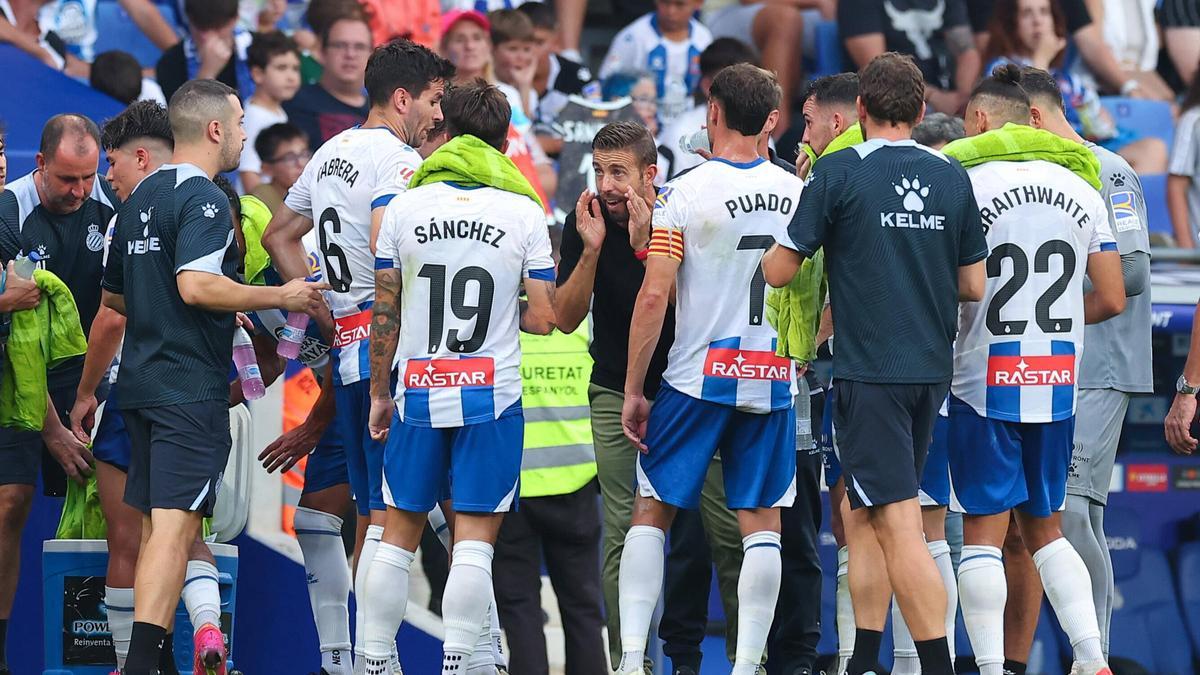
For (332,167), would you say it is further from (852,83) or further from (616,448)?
(852,83)

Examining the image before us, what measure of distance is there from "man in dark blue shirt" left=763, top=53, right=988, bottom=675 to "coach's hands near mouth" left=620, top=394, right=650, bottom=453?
2.51 ft

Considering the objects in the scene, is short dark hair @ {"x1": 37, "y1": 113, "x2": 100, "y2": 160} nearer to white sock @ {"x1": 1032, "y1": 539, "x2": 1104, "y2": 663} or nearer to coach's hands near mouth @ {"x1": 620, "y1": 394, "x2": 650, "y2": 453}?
coach's hands near mouth @ {"x1": 620, "y1": 394, "x2": 650, "y2": 453}

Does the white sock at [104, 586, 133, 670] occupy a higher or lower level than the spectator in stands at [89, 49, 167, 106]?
lower

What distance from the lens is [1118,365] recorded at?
7309 millimetres

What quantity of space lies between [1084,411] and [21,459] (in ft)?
14.8

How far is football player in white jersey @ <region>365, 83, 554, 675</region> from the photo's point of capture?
6.10 meters

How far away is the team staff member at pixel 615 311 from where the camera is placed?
6441 mm

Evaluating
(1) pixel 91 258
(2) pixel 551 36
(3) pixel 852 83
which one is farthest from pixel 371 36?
(3) pixel 852 83

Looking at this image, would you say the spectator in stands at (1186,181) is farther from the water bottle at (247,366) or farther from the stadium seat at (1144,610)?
the water bottle at (247,366)

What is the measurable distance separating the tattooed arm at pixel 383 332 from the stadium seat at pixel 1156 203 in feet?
20.7

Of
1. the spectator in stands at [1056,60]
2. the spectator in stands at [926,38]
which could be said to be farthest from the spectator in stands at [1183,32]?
the spectator in stands at [926,38]

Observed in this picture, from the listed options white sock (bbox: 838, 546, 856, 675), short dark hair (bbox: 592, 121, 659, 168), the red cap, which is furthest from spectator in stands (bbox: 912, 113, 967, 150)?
the red cap

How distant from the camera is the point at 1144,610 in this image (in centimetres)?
887

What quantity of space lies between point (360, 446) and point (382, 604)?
786 mm
